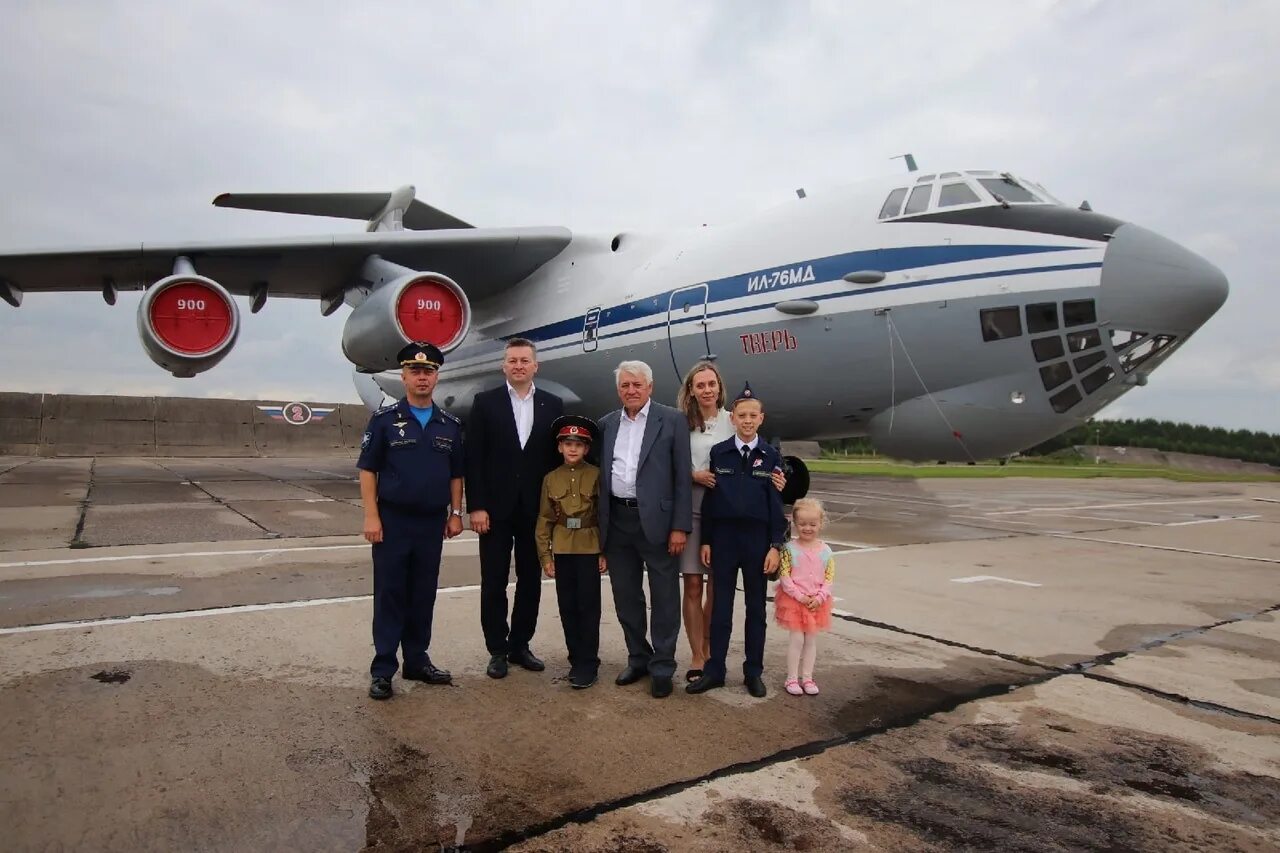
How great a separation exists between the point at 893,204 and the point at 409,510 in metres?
5.54

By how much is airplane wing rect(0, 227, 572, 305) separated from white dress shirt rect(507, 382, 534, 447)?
23.9ft

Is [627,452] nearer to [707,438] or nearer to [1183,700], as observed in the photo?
[707,438]

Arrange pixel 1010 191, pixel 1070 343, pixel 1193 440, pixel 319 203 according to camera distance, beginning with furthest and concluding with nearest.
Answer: pixel 1193 440, pixel 319 203, pixel 1010 191, pixel 1070 343

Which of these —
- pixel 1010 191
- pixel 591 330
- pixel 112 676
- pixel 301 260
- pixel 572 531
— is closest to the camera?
pixel 112 676

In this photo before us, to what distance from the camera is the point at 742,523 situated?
138 inches

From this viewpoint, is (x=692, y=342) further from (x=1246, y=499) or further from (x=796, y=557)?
(x=1246, y=499)

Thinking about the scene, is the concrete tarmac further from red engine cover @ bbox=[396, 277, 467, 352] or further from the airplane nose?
red engine cover @ bbox=[396, 277, 467, 352]

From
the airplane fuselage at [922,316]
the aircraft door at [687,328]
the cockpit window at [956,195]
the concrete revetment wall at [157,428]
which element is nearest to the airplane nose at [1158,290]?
the airplane fuselage at [922,316]

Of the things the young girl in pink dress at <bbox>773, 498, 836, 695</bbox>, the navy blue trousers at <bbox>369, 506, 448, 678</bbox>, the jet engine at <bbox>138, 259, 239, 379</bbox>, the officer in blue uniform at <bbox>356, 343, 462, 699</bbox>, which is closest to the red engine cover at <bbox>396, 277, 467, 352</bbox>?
the jet engine at <bbox>138, 259, 239, 379</bbox>

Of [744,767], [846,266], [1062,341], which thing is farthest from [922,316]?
[744,767]

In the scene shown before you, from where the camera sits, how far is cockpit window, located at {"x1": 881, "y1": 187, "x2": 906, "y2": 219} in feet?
23.5

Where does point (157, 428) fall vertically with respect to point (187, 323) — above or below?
below

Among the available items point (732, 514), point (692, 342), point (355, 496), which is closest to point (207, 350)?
point (355, 496)

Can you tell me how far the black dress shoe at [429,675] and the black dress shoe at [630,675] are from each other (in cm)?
74
